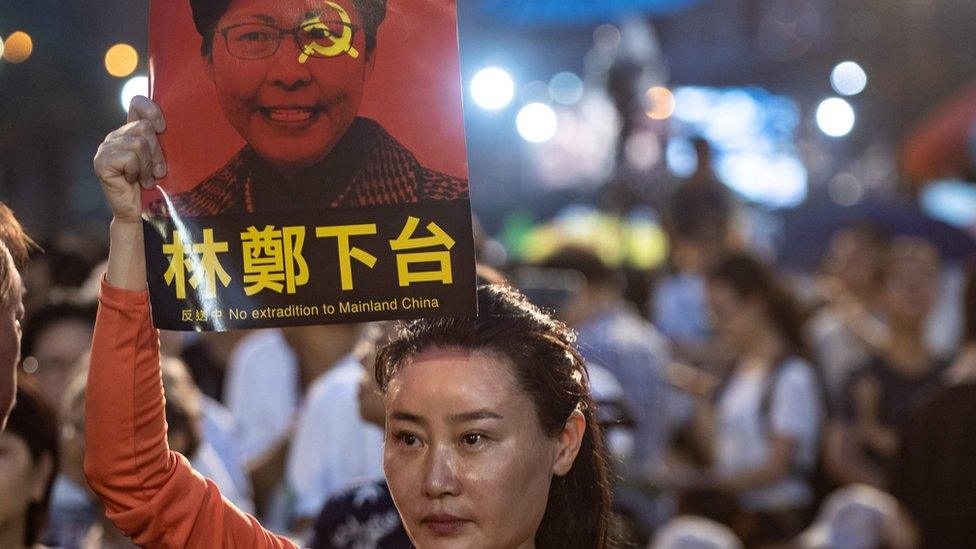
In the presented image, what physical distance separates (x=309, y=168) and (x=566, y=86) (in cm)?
2427

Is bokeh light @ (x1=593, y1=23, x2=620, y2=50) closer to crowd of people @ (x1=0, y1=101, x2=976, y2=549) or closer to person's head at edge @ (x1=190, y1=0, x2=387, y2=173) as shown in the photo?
crowd of people @ (x1=0, y1=101, x2=976, y2=549)

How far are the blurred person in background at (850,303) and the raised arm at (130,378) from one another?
5422 millimetres

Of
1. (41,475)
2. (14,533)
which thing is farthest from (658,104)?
(14,533)

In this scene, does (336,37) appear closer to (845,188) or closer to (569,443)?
(569,443)

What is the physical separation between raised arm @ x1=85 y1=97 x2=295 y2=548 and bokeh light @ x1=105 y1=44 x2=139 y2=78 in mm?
8301

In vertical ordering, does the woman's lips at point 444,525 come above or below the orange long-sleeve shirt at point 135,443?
below

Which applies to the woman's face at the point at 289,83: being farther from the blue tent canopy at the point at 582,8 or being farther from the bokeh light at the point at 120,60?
the blue tent canopy at the point at 582,8

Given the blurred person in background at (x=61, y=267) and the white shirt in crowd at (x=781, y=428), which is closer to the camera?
the white shirt in crowd at (x=781, y=428)

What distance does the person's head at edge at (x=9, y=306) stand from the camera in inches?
98.7

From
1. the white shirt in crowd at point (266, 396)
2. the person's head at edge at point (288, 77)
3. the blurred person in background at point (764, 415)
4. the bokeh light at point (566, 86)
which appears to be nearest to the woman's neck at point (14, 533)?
the person's head at edge at point (288, 77)

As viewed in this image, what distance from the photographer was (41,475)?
3.60 m

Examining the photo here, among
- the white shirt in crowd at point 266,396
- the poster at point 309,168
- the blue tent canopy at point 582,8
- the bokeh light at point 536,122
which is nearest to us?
the poster at point 309,168

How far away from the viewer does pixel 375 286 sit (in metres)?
2.33

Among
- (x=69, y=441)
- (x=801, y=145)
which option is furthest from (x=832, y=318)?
(x=801, y=145)
